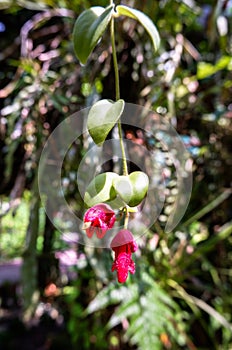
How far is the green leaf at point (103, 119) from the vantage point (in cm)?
30

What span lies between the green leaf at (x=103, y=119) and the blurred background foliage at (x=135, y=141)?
1.47ft

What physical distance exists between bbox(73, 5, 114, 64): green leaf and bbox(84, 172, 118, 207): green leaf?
0.11 meters

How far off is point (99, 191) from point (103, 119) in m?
0.05

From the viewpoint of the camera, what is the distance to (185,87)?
3.05 feet

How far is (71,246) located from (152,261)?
18 centimetres

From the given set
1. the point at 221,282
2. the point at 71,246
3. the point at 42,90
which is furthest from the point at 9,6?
the point at 221,282

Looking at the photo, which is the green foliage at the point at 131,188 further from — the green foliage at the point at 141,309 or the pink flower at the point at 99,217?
the green foliage at the point at 141,309

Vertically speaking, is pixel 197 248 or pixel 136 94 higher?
pixel 136 94

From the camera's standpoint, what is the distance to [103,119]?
304 mm

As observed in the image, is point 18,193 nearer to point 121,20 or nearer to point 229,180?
point 121,20

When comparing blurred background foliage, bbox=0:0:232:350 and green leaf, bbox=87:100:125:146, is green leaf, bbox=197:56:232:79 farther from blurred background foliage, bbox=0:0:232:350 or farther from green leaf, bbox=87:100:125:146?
green leaf, bbox=87:100:125:146

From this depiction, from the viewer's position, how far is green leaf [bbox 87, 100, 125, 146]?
0.30 meters

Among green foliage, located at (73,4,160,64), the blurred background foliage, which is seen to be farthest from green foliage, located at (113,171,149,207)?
the blurred background foliage

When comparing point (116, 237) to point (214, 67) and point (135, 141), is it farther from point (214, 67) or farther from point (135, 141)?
point (214, 67)
